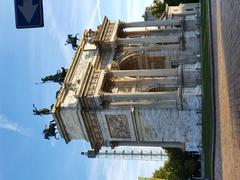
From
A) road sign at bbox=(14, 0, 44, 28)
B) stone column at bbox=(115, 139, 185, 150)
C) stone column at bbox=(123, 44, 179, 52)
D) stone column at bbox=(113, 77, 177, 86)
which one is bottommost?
stone column at bbox=(115, 139, 185, 150)

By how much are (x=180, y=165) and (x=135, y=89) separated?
23.8 m

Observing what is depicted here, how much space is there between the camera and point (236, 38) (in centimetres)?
1429

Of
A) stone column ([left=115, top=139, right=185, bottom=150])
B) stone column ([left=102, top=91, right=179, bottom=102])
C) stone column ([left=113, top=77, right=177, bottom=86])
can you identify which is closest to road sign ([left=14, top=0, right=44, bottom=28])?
stone column ([left=102, top=91, right=179, bottom=102])

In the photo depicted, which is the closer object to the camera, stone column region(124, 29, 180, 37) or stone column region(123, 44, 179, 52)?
stone column region(123, 44, 179, 52)

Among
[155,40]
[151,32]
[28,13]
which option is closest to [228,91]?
[28,13]

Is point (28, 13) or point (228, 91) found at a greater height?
point (28, 13)

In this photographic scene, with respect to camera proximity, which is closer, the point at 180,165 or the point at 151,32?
the point at 151,32

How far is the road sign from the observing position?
8.41 m

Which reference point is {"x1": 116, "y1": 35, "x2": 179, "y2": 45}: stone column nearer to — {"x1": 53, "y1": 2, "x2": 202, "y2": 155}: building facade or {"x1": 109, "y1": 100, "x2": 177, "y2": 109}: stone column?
{"x1": 53, "y1": 2, "x2": 202, "y2": 155}: building facade

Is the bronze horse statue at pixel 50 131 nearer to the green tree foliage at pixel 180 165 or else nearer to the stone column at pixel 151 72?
the stone column at pixel 151 72

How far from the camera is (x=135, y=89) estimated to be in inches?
1339

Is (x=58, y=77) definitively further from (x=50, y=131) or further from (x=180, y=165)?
(x=180, y=165)

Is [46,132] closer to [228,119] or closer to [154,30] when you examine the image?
[154,30]

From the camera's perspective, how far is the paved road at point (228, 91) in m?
14.2
